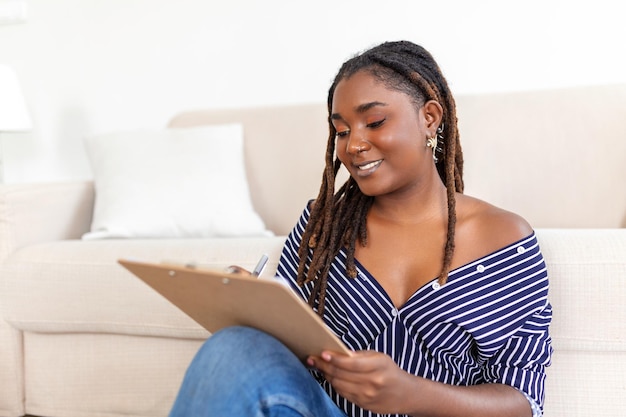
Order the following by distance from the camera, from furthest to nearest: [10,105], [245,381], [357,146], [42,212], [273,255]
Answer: [10,105] < [42,212] < [273,255] < [357,146] < [245,381]

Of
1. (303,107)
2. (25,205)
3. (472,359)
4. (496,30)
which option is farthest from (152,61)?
(472,359)

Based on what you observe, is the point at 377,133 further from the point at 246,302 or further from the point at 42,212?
the point at 42,212

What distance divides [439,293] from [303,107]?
112 centimetres

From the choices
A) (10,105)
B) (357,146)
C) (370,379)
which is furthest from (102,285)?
(10,105)

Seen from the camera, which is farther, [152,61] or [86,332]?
[152,61]

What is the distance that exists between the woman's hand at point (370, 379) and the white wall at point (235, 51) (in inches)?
56.1

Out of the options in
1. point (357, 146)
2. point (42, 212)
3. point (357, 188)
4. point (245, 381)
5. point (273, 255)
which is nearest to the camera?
point (245, 381)

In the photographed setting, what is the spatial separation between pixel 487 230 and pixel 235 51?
1.50 metres

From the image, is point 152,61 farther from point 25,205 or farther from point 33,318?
point 33,318

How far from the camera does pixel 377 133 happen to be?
938 millimetres

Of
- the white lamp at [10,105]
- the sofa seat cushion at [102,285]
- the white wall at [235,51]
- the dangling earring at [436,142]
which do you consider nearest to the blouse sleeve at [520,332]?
the dangling earring at [436,142]

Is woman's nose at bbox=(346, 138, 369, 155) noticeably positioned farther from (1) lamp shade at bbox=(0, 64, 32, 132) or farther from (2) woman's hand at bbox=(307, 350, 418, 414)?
(1) lamp shade at bbox=(0, 64, 32, 132)

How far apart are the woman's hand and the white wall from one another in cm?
142

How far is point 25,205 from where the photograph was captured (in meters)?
1.64
